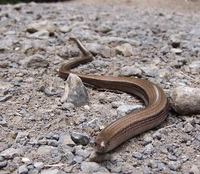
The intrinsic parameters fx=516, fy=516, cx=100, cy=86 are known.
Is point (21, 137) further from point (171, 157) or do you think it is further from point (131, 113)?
point (171, 157)

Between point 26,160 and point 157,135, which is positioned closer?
point 26,160

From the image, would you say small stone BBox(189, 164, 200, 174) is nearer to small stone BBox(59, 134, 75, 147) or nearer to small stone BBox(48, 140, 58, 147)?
small stone BBox(59, 134, 75, 147)

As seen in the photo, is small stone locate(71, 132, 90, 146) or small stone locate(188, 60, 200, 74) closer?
small stone locate(71, 132, 90, 146)

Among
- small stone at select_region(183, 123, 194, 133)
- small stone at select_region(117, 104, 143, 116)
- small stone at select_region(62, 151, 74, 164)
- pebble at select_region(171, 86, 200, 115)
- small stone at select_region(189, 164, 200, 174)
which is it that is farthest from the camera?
small stone at select_region(117, 104, 143, 116)

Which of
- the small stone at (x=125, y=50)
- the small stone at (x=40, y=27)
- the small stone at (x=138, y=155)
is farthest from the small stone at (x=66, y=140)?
the small stone at (x=40, y=27)

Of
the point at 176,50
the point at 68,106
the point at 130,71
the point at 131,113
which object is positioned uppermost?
the point at 131,113

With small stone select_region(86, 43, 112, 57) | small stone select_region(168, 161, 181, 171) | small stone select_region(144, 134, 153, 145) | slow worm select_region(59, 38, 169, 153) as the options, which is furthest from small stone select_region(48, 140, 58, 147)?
small stone select_region(86, 43, 112, 57)

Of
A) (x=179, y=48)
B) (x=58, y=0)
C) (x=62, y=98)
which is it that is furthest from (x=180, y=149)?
(x=58, y=0)

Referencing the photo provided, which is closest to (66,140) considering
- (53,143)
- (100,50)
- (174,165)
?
(53,143)
